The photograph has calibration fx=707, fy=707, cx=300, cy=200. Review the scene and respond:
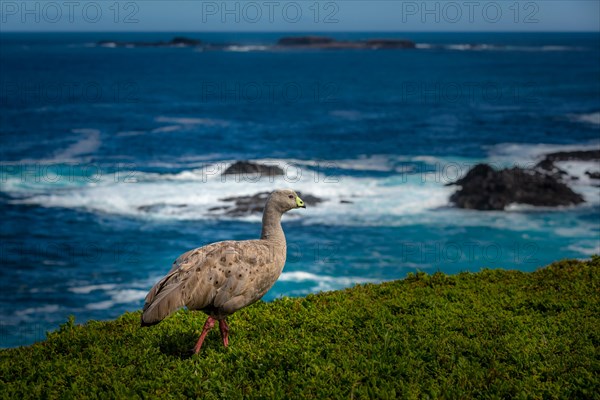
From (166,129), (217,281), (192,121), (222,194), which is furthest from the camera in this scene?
(192,121)

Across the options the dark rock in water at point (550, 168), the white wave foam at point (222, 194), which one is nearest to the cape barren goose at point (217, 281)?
the white wave foam at point (222, 194)

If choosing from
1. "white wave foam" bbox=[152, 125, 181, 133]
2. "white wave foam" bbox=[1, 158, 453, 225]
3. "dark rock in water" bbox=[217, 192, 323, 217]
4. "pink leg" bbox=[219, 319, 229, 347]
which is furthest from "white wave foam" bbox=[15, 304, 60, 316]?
"white wave foam" bbox=[152, 125, 181, 133]

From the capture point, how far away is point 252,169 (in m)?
47.2

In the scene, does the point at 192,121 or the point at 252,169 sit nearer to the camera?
the point at 252,169

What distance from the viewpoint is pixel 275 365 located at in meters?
10.1

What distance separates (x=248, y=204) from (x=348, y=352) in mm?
29343

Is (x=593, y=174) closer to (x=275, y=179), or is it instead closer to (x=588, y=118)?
(x=275, y=179)

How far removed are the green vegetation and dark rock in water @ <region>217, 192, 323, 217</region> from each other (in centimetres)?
2557

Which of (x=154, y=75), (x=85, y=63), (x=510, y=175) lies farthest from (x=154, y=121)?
(x=85, y=63)

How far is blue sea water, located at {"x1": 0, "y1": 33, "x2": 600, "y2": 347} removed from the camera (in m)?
31.4

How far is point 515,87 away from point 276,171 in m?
72.4

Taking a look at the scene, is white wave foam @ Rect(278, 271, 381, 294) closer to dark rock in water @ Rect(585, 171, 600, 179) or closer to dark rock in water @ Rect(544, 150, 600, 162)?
dark rock in water @ Rect(585, 171, 600, 179)

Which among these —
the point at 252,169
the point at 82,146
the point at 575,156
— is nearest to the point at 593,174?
the point at 575,156

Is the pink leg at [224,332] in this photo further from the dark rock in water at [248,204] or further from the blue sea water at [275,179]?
the dark rock in water at [248,204]
